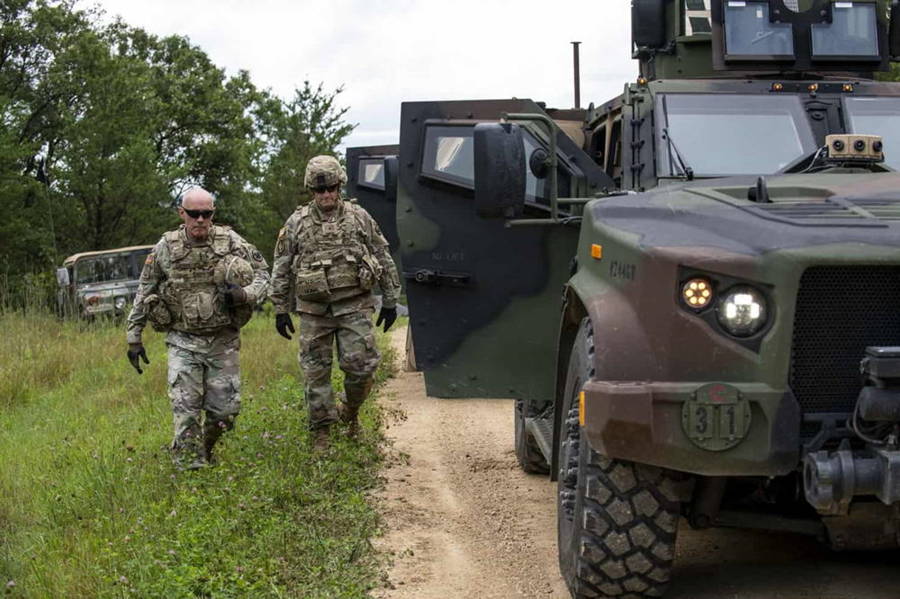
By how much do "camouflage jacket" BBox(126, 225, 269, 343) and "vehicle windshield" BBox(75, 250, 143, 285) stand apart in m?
14.6

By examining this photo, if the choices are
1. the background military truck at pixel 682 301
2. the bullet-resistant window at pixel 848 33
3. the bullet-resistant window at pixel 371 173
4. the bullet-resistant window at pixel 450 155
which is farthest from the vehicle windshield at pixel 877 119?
the bullet-resistant window at pixel 371 173

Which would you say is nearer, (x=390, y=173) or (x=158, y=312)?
(x=158, y=312)

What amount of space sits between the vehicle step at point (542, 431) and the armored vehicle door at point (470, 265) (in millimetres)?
328

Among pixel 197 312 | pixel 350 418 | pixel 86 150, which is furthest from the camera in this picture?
pixel 86 150

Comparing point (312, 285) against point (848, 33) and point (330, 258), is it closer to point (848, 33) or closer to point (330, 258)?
point (330, 258)

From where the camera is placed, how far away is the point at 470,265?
6.46 metres

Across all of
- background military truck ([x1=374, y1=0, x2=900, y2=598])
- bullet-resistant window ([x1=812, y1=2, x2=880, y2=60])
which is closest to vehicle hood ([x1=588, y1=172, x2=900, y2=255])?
background military truck ([x1=374, y1=0, x2=900, y2=598])

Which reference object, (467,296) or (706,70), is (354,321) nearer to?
(467,296)

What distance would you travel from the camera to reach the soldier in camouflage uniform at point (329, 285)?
8.17 meters

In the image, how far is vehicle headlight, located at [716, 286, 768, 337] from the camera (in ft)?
13.4

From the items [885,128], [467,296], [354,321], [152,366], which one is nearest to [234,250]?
[354,321]

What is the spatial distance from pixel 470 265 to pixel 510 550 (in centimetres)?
134

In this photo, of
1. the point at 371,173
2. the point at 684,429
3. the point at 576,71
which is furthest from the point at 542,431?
the point at 576,71

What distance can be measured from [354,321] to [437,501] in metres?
1.46
